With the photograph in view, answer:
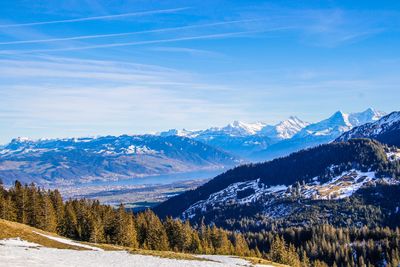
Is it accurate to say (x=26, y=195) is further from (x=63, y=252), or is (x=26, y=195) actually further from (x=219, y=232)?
(x=219, y=232)

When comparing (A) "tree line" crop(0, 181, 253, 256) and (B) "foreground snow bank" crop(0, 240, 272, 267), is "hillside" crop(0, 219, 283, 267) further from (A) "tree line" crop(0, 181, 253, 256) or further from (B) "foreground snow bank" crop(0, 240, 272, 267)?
(A) "tree line" crop(0, 181, 253, 256)

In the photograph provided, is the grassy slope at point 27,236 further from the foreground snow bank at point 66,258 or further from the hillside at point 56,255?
the foreground snow bank at point 66,258

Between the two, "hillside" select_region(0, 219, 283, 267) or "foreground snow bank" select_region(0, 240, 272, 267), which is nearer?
"foreground snow bank" select_region(0, 240, 272, 267)

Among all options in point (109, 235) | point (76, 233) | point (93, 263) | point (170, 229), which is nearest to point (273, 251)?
point (170, 229)

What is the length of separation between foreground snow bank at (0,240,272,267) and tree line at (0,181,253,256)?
4652 cm

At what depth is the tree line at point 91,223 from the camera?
4569 inches

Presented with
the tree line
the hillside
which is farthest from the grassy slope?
the tree line

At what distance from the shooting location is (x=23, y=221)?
11612cm

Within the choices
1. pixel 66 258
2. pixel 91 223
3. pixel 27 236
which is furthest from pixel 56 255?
pixel 91 223

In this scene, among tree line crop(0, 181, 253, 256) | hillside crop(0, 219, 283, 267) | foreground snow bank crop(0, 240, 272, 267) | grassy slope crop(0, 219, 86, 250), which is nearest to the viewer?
foreground snow bank crop(0, 240, 272, 267)

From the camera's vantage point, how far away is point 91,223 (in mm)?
117250

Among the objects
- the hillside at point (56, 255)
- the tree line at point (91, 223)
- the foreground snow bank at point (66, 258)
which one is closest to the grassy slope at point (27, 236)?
the hillside at point (56, 255)

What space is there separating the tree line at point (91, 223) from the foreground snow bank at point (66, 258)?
153ft

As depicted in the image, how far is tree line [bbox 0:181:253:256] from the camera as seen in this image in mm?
116062
